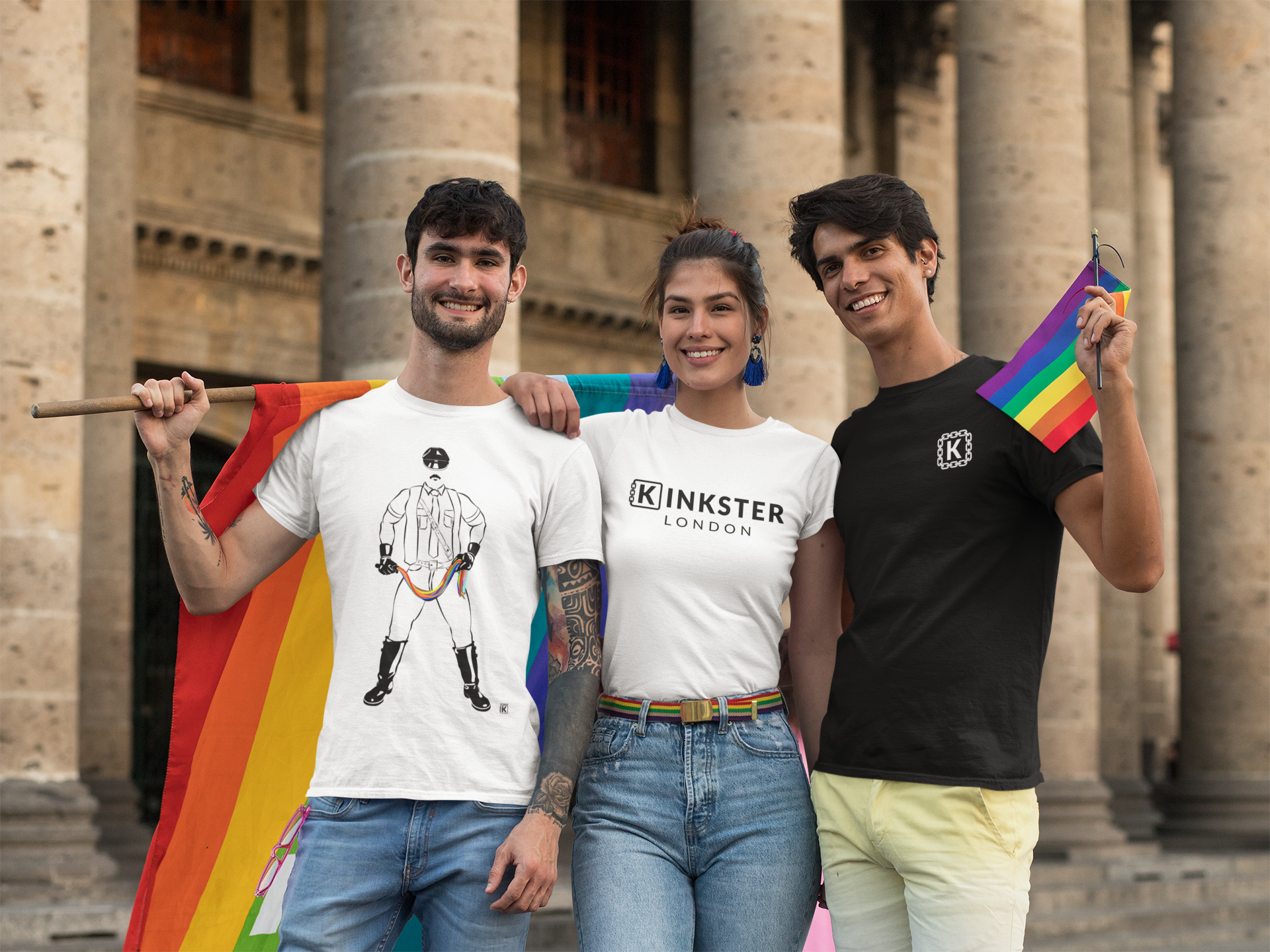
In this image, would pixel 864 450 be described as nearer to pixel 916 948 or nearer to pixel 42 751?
pixel 916 948

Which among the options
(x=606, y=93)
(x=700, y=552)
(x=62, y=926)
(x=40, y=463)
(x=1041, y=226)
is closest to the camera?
(x=700, y=552)

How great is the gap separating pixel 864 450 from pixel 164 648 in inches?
605

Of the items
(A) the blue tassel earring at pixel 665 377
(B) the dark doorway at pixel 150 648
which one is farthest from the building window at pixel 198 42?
(A) the blue tassel earring at pixel 665 377

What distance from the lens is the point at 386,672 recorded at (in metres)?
3.60

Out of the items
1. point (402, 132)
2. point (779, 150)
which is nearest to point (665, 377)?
point (402, 132)

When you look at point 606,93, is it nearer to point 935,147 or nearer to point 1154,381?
point 935,147

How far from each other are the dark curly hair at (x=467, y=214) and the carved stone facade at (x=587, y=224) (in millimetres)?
6726

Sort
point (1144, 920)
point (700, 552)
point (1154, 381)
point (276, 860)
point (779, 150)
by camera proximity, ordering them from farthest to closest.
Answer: point (1154, 381)
point (1144, 920)
point (779, 150)
point (276, 860)
point (700, 552)

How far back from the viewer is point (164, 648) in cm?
1809

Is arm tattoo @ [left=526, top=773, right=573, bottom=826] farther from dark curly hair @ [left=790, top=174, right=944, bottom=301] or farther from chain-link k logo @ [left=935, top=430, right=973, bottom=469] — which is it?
dark curly hair @ [left=790, top=174, right=944, bottom=301]

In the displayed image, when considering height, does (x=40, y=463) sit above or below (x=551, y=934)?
above

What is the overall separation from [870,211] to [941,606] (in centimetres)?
96

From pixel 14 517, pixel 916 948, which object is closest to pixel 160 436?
pixel 916 948

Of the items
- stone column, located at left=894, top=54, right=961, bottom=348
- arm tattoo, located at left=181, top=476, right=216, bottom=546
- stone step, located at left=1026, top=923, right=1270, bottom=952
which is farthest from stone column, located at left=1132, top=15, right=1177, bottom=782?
arm tattoo, located at left=181, top=476, right=216, bottom=546
